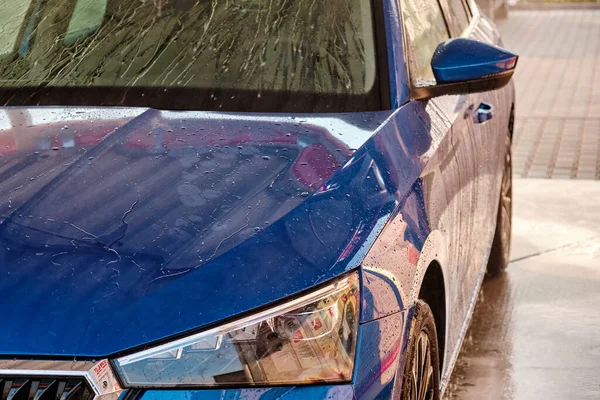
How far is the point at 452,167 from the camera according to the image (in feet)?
10.7

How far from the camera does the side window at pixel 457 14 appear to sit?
4302mm

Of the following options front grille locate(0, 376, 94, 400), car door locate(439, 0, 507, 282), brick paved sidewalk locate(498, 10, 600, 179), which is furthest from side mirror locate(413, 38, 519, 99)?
brick paved sidewalk locate(498, 10, 600, 179)

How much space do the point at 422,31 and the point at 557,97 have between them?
7839 mm

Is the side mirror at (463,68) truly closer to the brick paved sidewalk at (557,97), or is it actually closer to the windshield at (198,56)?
the windshield at (198,56)

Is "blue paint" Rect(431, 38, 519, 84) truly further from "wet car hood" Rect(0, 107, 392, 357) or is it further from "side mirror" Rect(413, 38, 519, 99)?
"wet car hood" Rect(0, 107, 392, 357)

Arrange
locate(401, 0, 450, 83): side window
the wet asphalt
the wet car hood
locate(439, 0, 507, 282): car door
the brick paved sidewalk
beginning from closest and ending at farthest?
the wet car hood, locate(401, 0, 450, 83): side window, locate(439, 0, 507, 282): car door, the wet asphalt, the brick paved sidewalk

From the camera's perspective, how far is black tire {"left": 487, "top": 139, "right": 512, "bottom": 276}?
17.2 feet

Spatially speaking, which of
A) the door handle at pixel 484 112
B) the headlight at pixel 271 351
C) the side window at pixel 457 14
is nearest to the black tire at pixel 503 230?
the side window at pixel 457 14

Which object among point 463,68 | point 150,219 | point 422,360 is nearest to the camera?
point 150,219

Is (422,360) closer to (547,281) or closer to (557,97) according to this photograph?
(547,281)

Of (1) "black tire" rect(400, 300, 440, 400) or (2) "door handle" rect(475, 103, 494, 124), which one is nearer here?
(1) "black tire" rect(400, 300, 440, 400)

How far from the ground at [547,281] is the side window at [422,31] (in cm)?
126

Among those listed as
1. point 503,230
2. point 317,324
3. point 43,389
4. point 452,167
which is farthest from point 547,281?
point 43,389

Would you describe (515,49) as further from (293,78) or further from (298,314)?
(298,314)
